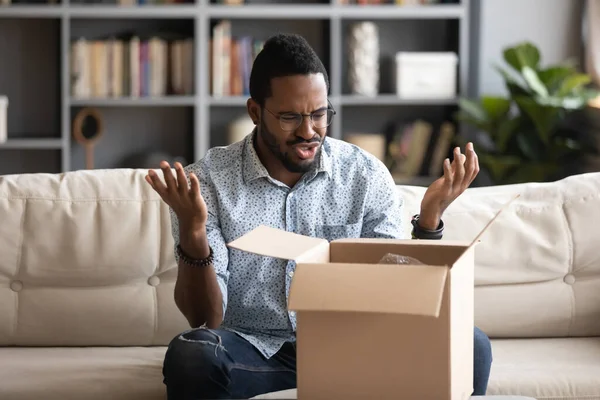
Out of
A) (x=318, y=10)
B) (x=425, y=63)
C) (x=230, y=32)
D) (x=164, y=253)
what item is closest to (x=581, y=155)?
(x=425, y=63)

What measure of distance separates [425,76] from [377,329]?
346 centimetres

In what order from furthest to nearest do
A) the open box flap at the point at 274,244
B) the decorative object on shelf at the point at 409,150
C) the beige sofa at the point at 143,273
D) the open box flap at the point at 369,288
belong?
1. the decorative object on shelf at the point at 409,150
2. the beige sofa at the point at 143,273
3. the open box flap at the point at 274,244
4. the open box flap at the point at 369,288

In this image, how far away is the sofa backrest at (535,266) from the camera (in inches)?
94.5

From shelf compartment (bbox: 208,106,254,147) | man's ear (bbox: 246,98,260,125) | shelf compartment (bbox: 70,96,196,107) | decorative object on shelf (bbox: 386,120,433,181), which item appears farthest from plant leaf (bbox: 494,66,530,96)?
man's ear (bbox: 246,98,260,125)

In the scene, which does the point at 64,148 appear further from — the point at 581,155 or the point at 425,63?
the point at 581,155

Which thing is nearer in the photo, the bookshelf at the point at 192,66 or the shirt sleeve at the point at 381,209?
the shirt sleeve at the point at 381,209

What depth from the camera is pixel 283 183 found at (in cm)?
208

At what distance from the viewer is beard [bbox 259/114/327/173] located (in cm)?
197

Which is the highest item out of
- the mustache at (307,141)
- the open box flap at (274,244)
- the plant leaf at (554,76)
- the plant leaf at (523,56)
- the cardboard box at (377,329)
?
the plant leaf at (523,56)

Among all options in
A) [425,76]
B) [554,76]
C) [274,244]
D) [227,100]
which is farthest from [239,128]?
[274,244]

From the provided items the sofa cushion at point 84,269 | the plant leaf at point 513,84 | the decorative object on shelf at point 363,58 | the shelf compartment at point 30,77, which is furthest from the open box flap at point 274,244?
the shelf compartment at point 30,77

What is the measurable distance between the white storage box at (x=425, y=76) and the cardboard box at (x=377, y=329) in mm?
3330

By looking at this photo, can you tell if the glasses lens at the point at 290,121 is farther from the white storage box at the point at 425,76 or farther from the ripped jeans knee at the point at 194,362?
the white storage box at the point at 425,76

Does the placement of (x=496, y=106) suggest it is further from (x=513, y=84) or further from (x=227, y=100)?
(x=227, y=100)
